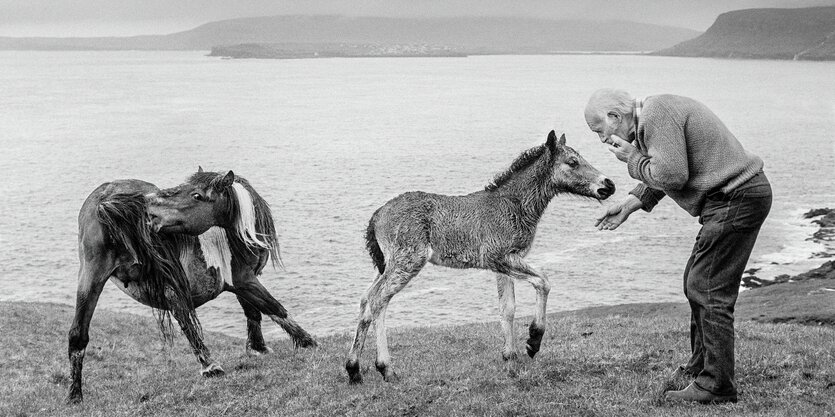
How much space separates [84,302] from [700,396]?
782 centimetres

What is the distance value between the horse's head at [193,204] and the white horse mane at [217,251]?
0.46m

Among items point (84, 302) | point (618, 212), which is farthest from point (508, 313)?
point (84, 302)

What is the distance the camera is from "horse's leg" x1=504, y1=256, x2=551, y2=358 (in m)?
9.33

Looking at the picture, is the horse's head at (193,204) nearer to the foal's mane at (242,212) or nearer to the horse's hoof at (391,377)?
the foal's mane at (242,212)

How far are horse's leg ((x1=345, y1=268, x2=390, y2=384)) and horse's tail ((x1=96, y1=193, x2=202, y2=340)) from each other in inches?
122

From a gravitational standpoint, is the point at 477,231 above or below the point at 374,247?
above

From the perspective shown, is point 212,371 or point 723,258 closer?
point 723,258

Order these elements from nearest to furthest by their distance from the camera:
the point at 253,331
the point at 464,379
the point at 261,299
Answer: the point at 464,379, the point at 261,299, the point at 253,331

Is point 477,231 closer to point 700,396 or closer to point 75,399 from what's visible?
point 700,396

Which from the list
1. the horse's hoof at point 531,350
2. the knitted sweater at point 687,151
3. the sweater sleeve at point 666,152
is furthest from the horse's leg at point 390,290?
the sweater sleeve at point 666,152

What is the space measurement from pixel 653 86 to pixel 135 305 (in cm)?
12697

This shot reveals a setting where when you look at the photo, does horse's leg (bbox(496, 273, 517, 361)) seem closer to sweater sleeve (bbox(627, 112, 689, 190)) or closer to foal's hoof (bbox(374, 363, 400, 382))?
foal's hoof (bbox(374, 363, 400, 382))

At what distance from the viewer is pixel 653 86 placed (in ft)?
461

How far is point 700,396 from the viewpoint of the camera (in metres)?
7.91
